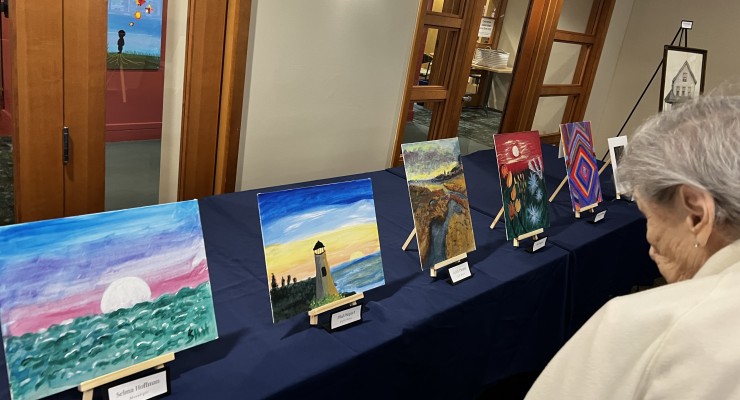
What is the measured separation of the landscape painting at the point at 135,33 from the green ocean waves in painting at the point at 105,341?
46.3 inches

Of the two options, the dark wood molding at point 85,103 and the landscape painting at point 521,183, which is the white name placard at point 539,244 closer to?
the landscape painting at point 521,183

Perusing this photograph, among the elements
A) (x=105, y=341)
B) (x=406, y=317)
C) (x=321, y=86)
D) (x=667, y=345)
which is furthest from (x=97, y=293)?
(x=321, y=86)

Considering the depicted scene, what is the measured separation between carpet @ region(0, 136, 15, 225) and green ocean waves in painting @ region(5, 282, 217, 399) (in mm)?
1128

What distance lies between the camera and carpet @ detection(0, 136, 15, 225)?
1727 mm

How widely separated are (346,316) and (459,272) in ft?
1.53

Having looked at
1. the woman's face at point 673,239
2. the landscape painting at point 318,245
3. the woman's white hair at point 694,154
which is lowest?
the landscape painting at point 318,245

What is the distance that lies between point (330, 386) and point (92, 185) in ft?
4.22

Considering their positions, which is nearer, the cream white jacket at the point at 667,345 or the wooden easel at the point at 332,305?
the cream white jacket at the point at 667,345

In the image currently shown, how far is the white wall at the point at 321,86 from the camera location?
7.36 feet

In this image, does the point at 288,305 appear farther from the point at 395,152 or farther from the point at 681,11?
the point at 681,11

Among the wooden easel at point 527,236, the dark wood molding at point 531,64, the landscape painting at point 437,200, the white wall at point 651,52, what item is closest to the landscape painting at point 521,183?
the wooden easel at point 527,236

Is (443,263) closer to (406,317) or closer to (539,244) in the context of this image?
(406,317)

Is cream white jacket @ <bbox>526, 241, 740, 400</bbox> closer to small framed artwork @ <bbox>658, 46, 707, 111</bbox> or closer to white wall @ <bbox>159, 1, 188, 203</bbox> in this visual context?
white wall @ <bbox>159, 1, 188, 203</bbox>

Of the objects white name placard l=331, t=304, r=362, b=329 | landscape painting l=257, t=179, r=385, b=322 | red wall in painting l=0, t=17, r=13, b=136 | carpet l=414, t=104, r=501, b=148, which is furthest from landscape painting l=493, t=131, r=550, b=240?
carpet l=414, t=104, r=501, b=148
